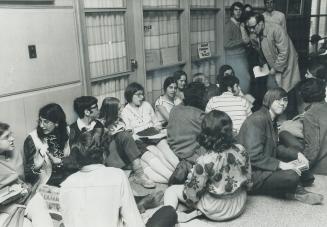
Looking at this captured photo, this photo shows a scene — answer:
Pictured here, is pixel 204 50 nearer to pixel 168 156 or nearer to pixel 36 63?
pixel 168 156

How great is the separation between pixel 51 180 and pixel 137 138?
99 cm

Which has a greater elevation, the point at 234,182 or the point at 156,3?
the point at 156,3

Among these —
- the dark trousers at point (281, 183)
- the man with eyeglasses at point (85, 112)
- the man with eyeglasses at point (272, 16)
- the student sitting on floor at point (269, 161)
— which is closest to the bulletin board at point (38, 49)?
the man with eyeglasses at point (85, 112)

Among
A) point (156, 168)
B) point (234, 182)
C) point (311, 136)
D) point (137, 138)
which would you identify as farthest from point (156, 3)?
point (234, 182)

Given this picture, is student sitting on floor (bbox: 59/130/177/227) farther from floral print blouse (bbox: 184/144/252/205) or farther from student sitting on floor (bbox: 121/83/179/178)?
student sitting on floor (bbox: 121/83/179/178)

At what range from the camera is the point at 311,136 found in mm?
3311

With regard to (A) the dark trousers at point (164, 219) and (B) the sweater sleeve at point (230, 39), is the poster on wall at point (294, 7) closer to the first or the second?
(B) the sweater sleeve at point (230, 39)

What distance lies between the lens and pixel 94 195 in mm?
1953

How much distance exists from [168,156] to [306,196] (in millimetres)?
1219

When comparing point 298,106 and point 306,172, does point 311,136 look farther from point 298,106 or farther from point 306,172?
point 298,106

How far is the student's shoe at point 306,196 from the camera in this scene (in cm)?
305

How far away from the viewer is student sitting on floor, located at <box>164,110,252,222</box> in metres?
2.56

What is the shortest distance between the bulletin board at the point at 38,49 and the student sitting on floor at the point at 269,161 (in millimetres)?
1752

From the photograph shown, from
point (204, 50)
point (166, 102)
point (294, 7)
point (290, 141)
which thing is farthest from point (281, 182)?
point (294, 7)
